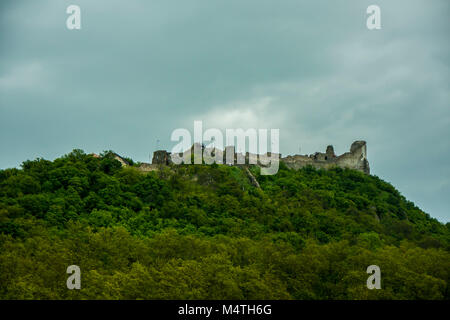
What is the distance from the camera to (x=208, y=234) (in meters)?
79.6

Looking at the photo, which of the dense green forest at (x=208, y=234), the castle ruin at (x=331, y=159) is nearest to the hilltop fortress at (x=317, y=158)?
the castle ruin at (x=331, y=159)

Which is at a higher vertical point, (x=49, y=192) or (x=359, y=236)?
(x=49, y=192)

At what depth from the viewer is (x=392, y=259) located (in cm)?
5812

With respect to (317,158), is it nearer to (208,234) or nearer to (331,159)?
(331,159)

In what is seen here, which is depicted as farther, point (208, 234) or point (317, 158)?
point (317, 158)

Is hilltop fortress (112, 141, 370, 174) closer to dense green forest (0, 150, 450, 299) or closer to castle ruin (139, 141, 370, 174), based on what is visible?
castle ruin (139, 141, 370, 174)

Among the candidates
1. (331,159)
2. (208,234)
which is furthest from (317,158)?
(208,234)

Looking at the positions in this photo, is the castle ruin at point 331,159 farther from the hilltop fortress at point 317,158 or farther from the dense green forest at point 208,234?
the dense green forest at point 208,234

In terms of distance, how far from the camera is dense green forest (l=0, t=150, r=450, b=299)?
166ft

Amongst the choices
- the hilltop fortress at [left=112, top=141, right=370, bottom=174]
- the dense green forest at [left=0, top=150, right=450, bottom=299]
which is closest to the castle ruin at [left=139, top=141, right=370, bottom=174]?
the hilltop fortress at [left=112, top=141, right=370, bottom=174]

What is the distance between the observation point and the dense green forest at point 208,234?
1989 inches

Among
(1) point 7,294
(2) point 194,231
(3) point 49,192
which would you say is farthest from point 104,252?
(3) point 49,192
